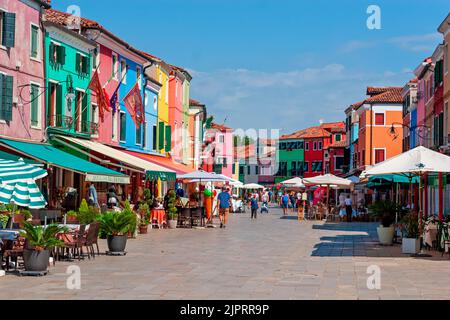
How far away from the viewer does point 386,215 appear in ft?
78.1

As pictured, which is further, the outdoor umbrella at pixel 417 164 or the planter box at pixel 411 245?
the planter box at pixel 411 245

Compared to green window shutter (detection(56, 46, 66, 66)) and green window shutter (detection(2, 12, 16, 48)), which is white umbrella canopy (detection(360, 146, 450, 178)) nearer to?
green window shutter (detection(2, 12, 16, 48))

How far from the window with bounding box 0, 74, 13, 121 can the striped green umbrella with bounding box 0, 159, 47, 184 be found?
1016cm

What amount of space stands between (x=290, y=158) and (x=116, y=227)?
11916 centimetres

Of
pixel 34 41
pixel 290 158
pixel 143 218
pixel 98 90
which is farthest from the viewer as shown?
pixel 290 158

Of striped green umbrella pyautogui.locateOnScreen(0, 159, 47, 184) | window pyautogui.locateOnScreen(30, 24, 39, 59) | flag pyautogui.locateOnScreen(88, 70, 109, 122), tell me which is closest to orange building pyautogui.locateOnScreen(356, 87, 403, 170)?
flag pyautogui.locateOnScreen(88, 70, 109, 122)

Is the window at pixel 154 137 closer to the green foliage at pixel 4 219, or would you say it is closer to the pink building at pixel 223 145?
the green foliage at pixel 4 219

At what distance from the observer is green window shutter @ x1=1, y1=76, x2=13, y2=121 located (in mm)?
26391

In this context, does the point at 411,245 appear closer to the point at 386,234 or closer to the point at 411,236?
the point at 411,236

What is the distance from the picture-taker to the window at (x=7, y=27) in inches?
1040

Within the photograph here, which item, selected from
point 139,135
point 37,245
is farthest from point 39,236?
point 139,135

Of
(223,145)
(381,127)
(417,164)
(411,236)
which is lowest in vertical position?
(411,236)

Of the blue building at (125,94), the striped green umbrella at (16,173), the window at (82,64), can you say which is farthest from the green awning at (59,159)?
the blue building at (125,94)

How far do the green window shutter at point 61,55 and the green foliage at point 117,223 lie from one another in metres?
13.6
